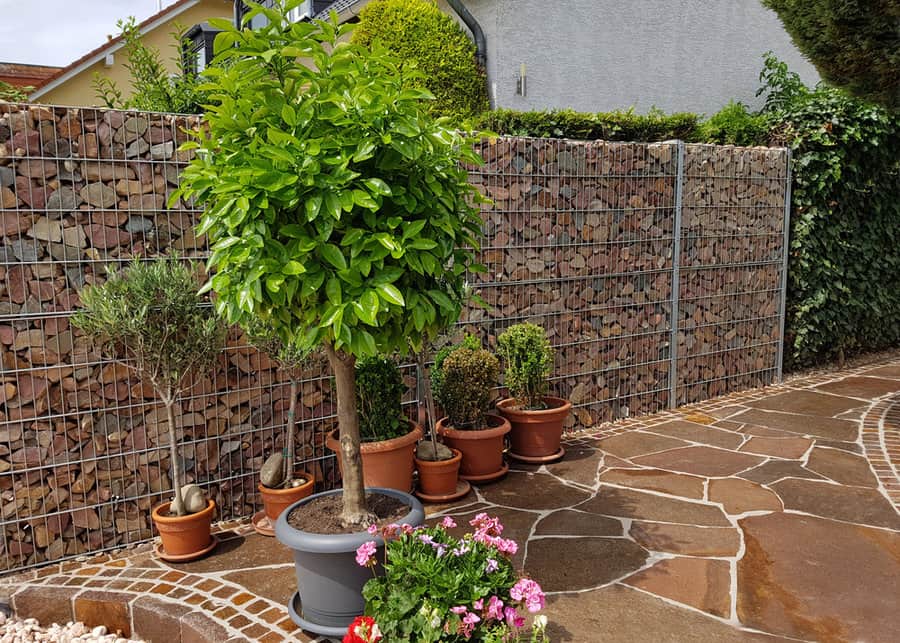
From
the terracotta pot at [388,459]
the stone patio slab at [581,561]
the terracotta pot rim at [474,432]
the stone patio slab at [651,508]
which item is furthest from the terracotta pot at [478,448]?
the stone patio slab at [581,561]

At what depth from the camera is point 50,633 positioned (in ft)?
11.5

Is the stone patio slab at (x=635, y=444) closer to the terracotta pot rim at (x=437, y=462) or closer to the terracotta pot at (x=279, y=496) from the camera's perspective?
the terracotta pot rim at (x=437, y=462)

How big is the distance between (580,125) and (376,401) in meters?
4.83

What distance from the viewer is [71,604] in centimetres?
361

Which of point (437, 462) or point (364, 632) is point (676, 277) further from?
point (364, 632)

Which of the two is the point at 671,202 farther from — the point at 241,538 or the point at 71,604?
the point at 71,604

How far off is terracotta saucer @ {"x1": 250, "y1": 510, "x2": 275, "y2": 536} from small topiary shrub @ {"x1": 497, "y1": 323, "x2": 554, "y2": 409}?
2.06 metres

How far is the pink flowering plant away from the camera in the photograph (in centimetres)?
263

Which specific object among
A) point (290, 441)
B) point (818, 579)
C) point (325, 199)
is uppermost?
point (325, 199)

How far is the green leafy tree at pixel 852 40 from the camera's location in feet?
17.7

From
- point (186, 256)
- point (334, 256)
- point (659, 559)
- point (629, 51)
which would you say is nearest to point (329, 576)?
point (334, 256)

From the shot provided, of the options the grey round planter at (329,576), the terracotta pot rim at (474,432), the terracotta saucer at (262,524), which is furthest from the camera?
the terracotta pot rim at (474,432)

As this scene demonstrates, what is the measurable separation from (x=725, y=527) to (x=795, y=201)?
191 inches

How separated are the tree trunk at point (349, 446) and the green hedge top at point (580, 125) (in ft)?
16.2
